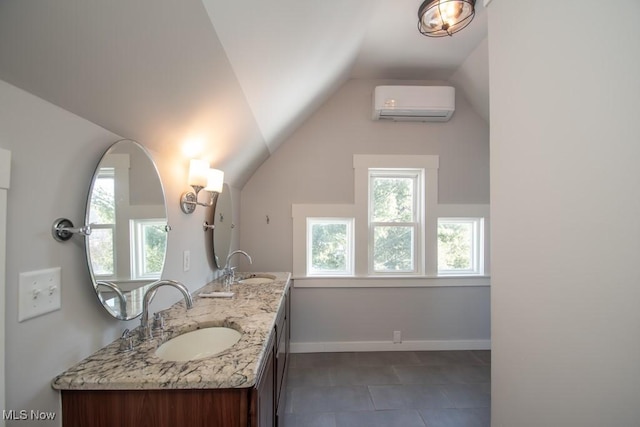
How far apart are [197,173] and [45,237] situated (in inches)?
32.9

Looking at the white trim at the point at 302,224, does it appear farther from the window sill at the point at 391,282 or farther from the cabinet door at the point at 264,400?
the cabinet door at the point at 264,400

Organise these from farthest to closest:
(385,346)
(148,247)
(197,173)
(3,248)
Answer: (385,346), (197,173), (148,247), (3,248)

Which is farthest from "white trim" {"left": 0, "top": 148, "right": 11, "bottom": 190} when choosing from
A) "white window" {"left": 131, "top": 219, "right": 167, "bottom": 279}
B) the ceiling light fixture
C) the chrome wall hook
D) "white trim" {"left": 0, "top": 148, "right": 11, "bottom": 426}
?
the ceiling light fixture

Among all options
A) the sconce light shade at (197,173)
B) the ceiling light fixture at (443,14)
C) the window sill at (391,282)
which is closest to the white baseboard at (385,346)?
the window sill at (391,282)

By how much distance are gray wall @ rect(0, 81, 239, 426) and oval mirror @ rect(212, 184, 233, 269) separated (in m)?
1.08

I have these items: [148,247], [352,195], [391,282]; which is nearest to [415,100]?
[352,195]

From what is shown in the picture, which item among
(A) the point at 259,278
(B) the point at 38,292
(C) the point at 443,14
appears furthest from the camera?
(A) the point at 259,278

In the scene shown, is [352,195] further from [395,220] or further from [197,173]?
[197,173]

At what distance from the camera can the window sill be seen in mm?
2688

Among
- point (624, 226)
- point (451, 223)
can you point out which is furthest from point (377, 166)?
point (624, 226)

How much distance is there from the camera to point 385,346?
8.86ft

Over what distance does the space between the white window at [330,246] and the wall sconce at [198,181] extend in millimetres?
1305

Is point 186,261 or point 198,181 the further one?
point 186,261

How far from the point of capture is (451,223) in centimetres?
287
